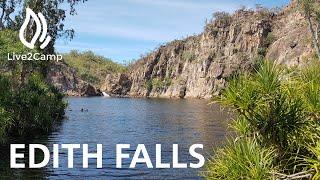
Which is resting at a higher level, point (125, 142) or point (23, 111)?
point (23, 111)

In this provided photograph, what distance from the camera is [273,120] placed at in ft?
44.6

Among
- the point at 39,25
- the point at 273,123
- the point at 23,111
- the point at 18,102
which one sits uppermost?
the point at 39,25

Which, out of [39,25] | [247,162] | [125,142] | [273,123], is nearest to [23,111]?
[125,142]

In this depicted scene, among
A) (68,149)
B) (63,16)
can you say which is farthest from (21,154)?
(63,16)

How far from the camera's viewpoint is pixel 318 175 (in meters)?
11.3

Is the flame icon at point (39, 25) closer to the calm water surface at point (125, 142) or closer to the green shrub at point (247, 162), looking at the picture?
the calm water surface at point (125, 142)

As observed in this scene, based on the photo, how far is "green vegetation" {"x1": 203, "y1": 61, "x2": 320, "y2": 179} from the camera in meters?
12.9

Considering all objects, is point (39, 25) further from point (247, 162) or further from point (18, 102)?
point (247, 162)

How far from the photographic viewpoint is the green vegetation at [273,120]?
1295 cm

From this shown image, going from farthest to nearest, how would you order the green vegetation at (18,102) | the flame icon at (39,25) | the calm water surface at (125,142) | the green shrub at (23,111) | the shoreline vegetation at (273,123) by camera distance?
the flame icon at (39,25), the green vegetation at (18,102), the green shrub at (23,111), the calm water surface at (125,142), the shoreline vegetation at (273,123)

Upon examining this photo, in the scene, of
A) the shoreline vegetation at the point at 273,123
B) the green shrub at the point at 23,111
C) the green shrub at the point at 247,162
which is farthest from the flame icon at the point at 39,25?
the green shrub at the point at 247,162

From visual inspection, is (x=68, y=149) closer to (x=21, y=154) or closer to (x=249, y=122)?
(x=21, y=154)

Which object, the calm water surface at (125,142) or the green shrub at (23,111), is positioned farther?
the green shrub at (23,111)

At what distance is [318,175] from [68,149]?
90.0 feet
